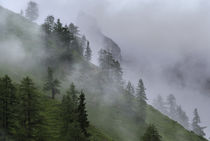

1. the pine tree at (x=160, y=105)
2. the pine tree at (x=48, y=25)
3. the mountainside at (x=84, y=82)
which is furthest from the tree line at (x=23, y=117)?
the pine tree at (x=160, y=105)

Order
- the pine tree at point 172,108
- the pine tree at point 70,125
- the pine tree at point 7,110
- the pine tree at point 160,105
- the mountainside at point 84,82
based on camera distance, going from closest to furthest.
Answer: the pine tree at point 7,110
the pine tree at point 70,125
the mountainside at point 84,82
the pine tree at point 172,108
the pine tree at point 160,105

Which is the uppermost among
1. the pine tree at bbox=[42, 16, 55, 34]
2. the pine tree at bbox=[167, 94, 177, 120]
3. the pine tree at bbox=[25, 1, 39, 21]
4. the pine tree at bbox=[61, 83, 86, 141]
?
the pine tree at bbox=[25, 1, 39, 21]

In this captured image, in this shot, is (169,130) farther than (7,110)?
Yes

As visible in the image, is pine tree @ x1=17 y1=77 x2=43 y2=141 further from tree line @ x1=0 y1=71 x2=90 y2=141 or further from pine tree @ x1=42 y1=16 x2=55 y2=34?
pine tree @ x1=42 y1=16 x2=55 y2=34

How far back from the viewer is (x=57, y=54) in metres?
92.5

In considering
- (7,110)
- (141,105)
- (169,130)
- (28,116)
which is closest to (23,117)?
(28,116)

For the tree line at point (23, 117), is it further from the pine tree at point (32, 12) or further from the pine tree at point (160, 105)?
the pine tree at point (32, 12)

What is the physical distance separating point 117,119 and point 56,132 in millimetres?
32152

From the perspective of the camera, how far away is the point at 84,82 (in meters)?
83.5

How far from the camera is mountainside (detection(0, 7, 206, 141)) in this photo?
211 feet

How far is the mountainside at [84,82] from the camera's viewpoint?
6431 cm

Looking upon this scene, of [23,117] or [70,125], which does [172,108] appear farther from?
[23,117]

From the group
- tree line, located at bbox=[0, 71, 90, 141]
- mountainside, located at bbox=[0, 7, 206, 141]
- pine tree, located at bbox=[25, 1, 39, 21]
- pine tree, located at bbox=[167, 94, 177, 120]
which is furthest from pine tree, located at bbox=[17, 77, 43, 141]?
pine tree, located at bbox=[25, 1, 39, 21]

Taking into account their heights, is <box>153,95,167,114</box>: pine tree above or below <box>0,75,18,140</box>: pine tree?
above
